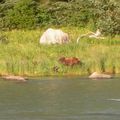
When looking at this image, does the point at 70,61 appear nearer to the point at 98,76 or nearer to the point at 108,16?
the point at 98,76

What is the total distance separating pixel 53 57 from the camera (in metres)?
24.7

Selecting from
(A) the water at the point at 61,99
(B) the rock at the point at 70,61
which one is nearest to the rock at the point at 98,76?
(A) the water at the point at 61,99

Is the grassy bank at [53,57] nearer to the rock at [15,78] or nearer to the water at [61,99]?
the rock at [15,78]

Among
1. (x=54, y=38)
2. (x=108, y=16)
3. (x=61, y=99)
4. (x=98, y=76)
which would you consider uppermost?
(x=108, y=16)

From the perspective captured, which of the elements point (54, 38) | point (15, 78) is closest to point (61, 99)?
point (15, 78)

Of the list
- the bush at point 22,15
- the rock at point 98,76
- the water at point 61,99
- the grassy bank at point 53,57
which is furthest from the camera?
the bush at point 22,15

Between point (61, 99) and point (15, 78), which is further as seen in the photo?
point (15, 78)

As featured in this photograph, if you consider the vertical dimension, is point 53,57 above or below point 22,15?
below

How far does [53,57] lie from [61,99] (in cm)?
643

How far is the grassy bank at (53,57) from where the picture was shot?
23.6 m

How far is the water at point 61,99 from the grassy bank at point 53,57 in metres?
1.15

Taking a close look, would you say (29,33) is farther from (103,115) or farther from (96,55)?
(103,115)

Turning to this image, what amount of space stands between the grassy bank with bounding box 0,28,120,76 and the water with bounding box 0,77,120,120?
3.76 ft

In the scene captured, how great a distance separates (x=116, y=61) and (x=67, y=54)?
199 centimetres
